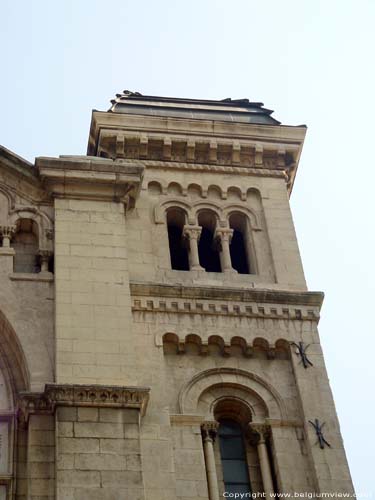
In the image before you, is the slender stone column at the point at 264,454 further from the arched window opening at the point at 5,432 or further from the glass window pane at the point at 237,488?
the arched window opening at the point at 5,432

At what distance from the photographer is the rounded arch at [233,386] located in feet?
84.2

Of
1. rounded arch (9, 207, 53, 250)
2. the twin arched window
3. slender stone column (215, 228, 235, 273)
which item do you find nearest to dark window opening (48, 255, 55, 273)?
rounded arch (9, 207, 53, 250)

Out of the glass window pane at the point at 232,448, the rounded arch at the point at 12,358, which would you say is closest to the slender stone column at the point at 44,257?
the rounded arch at the point at 12,358

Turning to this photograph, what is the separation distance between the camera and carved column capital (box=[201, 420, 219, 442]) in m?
25.2

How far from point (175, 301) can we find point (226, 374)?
228 centimetres

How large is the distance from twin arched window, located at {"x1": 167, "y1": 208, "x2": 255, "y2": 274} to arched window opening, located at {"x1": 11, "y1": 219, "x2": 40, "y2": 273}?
4441mm

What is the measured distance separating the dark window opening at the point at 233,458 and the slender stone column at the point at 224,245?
15.2 ft

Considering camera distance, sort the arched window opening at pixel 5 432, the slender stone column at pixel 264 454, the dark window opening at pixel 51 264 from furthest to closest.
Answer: the dark window opening at pixel 51 264, the slender stone column at pixel 264 454, the arched window opening at pixel 5 432

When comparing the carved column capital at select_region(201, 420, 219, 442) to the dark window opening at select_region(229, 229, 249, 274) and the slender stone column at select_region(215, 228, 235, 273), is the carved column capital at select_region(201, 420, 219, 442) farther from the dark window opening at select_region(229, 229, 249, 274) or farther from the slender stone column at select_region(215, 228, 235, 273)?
the dark window opening at select_region(229, 229, 249, 274)

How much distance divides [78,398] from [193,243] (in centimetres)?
777

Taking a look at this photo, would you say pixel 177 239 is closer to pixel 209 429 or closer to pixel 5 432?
pixel 209 429

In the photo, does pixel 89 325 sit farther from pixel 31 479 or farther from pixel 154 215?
pixel 154 215

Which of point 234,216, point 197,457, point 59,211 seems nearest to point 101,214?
point 59,211

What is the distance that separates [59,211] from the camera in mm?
27484
